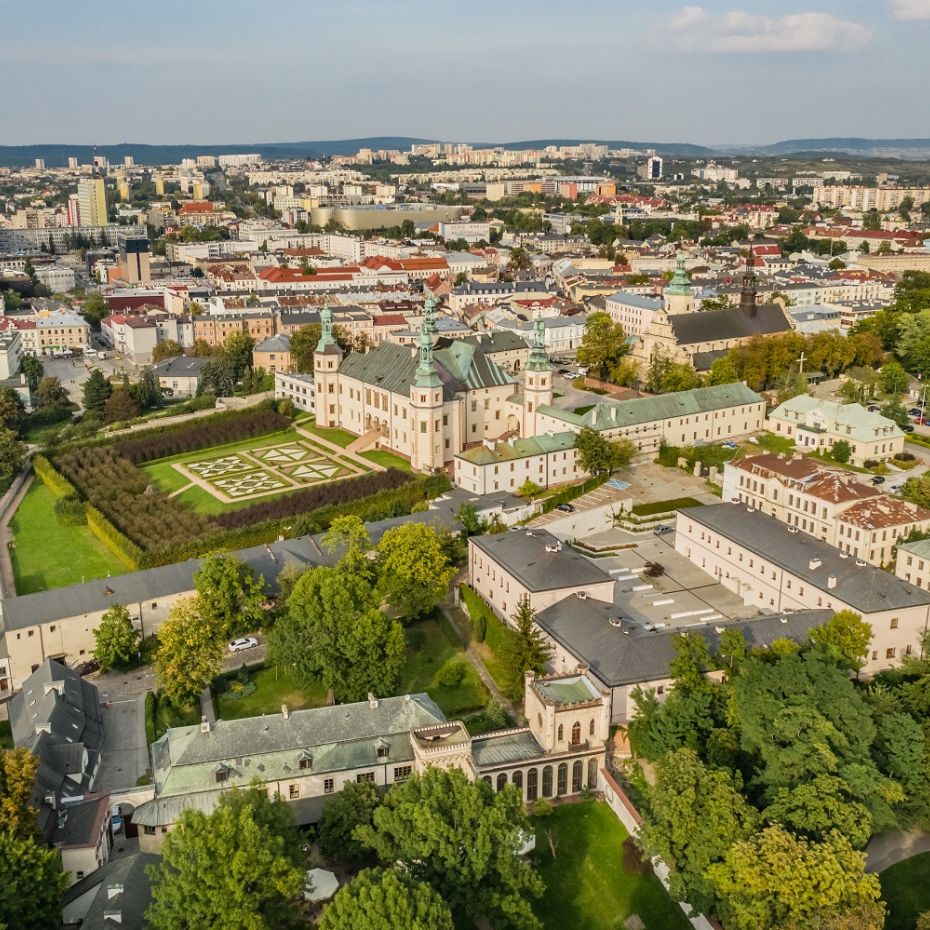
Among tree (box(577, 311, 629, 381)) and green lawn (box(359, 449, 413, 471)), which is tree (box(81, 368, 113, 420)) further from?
tree (box(577, 311, 629, 381))

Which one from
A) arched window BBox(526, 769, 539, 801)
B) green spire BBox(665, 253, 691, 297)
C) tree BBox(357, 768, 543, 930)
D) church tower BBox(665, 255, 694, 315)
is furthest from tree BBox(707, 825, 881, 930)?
green spire BBox(665, 253, 691, 297)

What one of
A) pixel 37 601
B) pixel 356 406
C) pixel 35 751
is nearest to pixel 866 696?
pixel 35 751

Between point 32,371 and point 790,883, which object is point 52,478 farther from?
point 790,883

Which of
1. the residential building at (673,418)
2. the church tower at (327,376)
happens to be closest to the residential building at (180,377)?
the church tower at (327,376)

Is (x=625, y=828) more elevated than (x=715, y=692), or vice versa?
(x=715, y=692)

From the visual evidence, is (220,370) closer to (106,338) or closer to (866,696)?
(106,338)

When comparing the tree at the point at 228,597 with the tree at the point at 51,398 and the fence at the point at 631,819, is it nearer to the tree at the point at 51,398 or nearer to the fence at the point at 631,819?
the fence at the point at 631,819
